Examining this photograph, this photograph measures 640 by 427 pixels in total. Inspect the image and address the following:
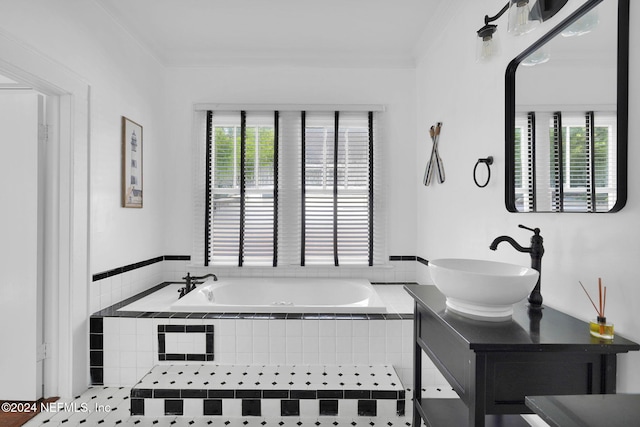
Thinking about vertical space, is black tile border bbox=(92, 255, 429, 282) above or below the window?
below

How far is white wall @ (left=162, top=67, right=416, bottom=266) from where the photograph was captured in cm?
319

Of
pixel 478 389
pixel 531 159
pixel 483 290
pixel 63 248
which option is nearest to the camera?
pixel 478 389

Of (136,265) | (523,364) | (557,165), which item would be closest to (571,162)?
(557,165)

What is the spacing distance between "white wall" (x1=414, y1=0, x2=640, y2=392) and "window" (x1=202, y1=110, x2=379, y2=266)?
588mm

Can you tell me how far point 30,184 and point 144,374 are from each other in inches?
53.8

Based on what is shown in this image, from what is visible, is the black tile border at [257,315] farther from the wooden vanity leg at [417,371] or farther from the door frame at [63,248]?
the wooden vanity leg at [417,371]

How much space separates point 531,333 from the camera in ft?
3.37

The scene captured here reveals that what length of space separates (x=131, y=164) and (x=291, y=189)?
136 cm

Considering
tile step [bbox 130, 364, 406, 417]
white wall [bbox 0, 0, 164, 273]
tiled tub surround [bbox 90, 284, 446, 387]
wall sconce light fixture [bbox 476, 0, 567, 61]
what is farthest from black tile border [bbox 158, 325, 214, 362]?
wall sconce light fixture [bbox 476, 0, 567, 61]

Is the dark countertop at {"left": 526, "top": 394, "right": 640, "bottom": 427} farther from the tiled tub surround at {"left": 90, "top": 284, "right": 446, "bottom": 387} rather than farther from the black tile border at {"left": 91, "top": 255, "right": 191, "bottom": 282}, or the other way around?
the black tile border at {"left": 91, "top": 255, "right": 191, "bottom": 282}

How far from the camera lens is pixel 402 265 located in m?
3.25

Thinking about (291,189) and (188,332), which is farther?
(291,189)

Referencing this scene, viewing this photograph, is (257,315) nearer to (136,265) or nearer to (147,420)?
(147,420)

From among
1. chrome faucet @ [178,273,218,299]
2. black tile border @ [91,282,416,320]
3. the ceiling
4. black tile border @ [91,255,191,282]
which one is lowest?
black tile border @ [91,282,416,320]
